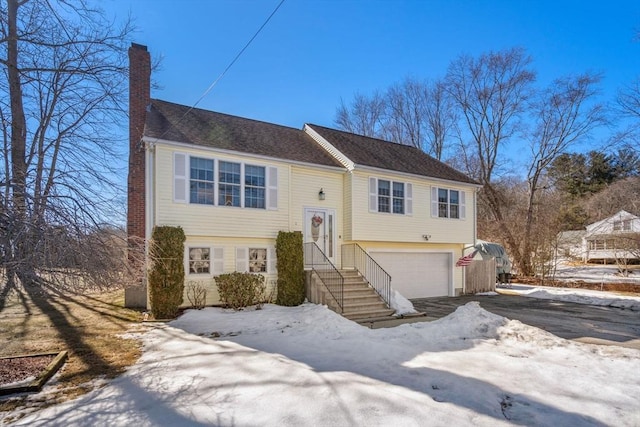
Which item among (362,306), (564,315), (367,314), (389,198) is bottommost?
(564,315)

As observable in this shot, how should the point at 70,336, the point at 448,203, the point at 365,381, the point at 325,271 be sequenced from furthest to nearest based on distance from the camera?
the point at 448,203, the point at 325,271, the point at 70,336, the point at 365,381

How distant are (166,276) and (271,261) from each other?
3.54m

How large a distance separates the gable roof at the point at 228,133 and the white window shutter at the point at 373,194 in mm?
1498

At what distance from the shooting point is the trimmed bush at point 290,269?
1184cm

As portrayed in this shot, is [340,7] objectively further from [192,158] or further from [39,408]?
[39,408]

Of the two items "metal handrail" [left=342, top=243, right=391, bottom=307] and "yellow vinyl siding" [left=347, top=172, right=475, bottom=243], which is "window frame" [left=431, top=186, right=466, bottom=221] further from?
"metal handrail" [left=342, top=243, right=391, bottom=307]

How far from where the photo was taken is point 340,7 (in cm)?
903

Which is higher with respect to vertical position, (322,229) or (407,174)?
(407,174)

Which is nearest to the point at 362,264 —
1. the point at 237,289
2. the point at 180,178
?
the point at 237,289

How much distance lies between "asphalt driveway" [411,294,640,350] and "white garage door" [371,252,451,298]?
65cm

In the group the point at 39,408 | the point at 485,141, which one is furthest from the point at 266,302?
the point at 485,141

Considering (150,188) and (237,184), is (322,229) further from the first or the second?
(150,188)

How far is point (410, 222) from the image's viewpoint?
1525 centimetres

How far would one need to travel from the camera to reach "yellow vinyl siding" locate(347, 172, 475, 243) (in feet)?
45.9
